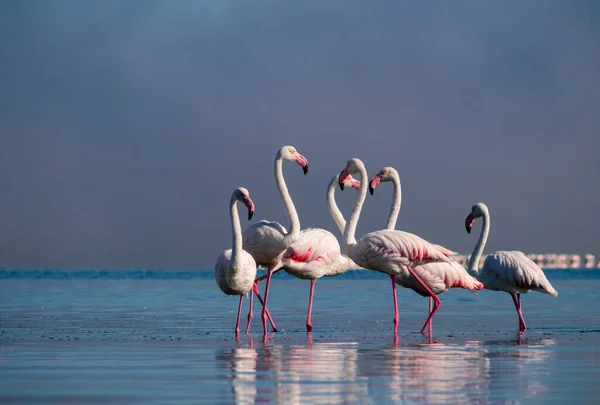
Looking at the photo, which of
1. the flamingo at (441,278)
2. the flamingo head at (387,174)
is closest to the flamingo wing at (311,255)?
the flamingo at (441,278)

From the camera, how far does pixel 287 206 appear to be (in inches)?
554

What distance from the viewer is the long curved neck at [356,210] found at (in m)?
14.0

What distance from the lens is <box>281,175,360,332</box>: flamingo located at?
1390 cm

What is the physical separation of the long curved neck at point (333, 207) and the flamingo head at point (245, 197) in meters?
2.50

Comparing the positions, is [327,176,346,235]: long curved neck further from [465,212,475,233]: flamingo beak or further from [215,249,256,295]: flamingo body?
[215,249,256,295]: flamingo body

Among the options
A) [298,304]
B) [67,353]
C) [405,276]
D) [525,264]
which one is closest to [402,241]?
[405,276]

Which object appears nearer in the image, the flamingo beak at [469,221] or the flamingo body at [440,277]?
the flamingo body at [440,277]

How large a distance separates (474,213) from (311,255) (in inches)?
139

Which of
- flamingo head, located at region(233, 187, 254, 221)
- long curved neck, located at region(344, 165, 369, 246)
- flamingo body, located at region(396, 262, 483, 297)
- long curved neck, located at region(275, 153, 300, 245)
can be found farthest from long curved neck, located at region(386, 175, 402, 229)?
flamingo head, located at region(233, 187, 254, 221)

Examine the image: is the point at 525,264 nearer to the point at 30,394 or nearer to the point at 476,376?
the point at 476,376

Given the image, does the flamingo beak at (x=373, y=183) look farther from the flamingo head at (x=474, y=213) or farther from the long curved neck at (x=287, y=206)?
the flamingo head at (x=474, y=213)

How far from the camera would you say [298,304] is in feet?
74.0

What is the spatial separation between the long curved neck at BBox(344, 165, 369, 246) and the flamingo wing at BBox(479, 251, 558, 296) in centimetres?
199

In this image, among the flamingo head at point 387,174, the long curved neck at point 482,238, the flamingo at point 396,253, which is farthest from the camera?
the long curved neck at point 482,238
